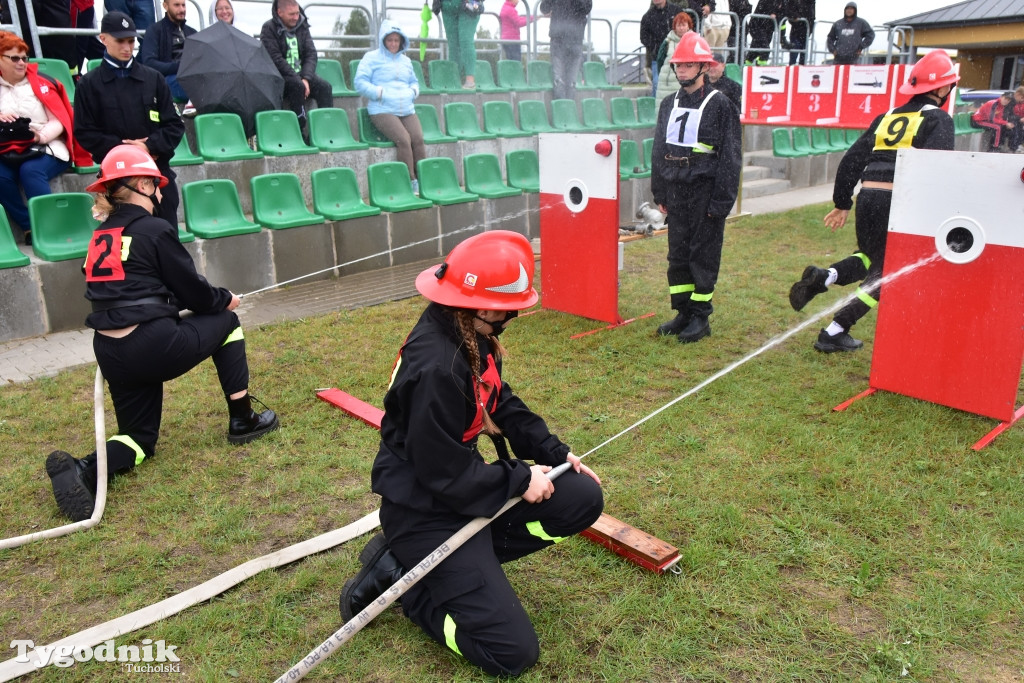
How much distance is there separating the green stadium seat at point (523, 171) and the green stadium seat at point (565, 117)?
8.04 ft

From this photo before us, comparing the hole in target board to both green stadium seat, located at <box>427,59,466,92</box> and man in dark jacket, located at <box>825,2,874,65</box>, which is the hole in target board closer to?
green stadium seat, located at <box>427,59,466,92</box>

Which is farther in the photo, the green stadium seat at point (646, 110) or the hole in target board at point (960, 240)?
the green stadium seat at point (646, 110)

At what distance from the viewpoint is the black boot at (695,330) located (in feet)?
22.2

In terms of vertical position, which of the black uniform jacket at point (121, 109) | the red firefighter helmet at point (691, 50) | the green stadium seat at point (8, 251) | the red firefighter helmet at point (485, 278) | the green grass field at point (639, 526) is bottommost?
the green grass field at point (639, 526)

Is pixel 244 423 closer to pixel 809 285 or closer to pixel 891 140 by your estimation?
pixel 809 285

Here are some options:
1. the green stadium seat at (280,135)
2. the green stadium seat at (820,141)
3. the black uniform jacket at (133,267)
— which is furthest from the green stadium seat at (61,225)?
the green stadium seat at (820,141)

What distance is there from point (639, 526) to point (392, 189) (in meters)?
6.47

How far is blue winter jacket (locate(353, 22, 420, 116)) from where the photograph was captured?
10.3m

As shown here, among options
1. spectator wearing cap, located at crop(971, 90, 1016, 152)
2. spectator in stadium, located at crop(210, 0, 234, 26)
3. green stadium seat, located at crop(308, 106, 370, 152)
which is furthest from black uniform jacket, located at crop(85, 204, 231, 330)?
spectator wearing cap, located at crop(971, 90, 1016, 152)

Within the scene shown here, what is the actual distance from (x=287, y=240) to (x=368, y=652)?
6.01 metres

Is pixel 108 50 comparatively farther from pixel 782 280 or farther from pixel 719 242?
pixel 782 280

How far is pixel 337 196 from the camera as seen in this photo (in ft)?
30.0

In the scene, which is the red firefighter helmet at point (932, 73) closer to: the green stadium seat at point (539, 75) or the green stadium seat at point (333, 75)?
the green stadium seat at point (333, 75)

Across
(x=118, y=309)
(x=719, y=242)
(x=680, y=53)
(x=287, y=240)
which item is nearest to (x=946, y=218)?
(x=719, y=242)
